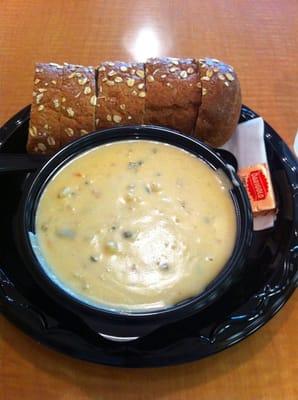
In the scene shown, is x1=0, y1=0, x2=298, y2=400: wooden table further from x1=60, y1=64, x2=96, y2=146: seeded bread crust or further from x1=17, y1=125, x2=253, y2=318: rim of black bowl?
x1=60, y1=64, x2=96, y2=146: seeded bread crust

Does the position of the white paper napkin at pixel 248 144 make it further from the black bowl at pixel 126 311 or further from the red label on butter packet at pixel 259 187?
the black bowl at pixel 126 311

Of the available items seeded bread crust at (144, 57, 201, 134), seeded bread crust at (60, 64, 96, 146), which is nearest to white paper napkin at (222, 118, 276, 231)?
seeded bread crust at (144, 57, 201, 134)

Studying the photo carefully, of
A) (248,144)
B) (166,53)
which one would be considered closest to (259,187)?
(248,144)

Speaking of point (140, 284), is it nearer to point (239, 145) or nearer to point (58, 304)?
point (58, 304)

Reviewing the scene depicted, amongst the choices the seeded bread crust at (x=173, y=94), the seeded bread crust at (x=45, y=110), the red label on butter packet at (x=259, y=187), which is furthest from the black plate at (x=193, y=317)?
the seeded bread crust at (x=173, y=94)

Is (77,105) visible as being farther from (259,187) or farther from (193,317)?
(193,317)


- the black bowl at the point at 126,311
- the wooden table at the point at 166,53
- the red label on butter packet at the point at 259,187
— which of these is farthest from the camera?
the red label on butter packet at the point at 259,187
